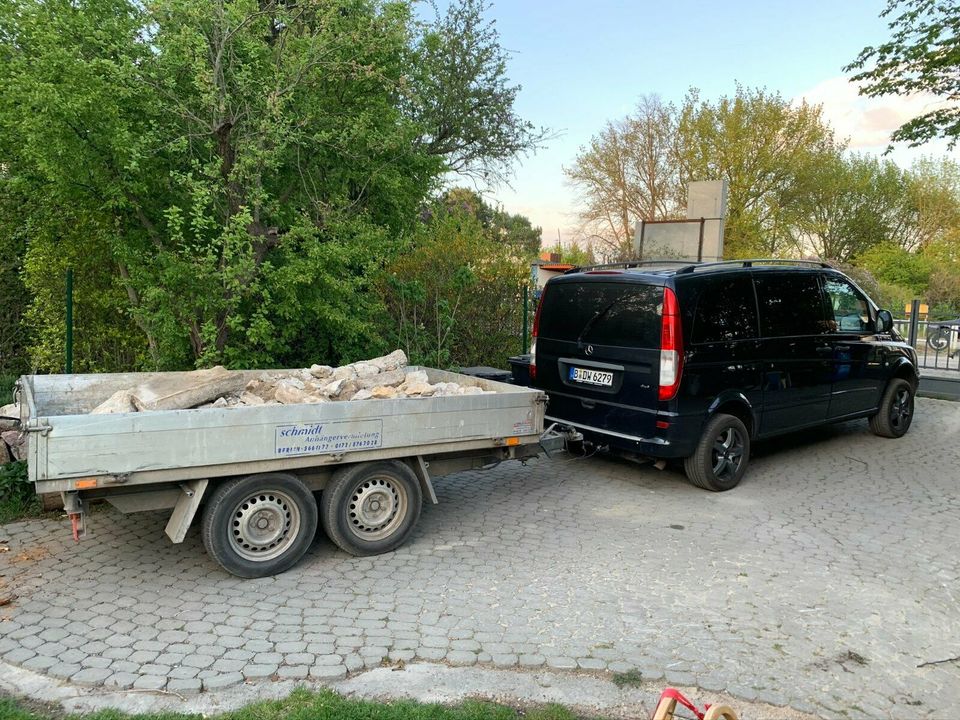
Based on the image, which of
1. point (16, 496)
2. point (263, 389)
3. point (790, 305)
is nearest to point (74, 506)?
point (263, 389)

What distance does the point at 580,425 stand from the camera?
279 inches

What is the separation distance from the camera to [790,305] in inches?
294

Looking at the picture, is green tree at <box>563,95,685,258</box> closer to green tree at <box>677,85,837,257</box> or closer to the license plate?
green tree at <box>677,85,837,257</box>

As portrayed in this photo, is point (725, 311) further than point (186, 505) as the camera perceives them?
Yes

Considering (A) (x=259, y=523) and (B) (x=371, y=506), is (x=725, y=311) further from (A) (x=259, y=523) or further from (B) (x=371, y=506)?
(A) (x=259, y=523)

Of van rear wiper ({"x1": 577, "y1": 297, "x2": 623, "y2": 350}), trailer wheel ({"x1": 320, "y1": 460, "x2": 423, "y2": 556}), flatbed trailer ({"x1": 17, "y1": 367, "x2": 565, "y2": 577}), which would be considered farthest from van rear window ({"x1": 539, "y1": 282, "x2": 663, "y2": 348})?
trailer wheel ({"x1": 320, "y1": 460, "x2": 423, "y2": 556})

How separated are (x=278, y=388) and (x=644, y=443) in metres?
3.29

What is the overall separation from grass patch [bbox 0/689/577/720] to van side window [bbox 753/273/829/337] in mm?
→ 4974

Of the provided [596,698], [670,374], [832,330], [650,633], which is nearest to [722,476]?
[670,374]

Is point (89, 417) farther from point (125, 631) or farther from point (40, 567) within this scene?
point (40, 567)

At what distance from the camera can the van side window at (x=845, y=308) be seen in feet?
26.3

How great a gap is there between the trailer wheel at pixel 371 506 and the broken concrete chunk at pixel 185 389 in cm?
106

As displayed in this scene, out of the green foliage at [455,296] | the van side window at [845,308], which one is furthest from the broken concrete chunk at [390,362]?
the van side window at [845,308]

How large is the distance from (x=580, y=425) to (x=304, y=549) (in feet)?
10.5
